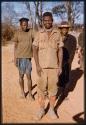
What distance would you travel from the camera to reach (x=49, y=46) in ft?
23.3

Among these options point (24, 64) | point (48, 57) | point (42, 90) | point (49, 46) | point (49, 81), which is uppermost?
point (49, 46)

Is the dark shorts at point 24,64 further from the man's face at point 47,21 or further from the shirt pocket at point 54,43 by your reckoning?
the man's face at point 47,21

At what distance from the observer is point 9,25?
27.9 m

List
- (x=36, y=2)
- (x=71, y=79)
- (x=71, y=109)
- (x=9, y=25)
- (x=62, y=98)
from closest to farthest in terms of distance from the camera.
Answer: (x=71, y=109) < (x=62, y=98) < (x=71, y=79) < (x=9, y=25) < (x=36, y=2)

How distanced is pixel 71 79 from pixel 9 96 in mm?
2348

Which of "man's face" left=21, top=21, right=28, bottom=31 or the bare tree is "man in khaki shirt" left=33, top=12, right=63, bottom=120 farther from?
the bare tree

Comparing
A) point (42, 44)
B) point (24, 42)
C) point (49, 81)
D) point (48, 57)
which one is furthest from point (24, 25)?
point (49, 81)

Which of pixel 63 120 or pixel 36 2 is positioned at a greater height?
pixel 36 2

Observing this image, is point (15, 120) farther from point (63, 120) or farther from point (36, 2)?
point (36, 2)

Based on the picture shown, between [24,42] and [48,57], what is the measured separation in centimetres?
152

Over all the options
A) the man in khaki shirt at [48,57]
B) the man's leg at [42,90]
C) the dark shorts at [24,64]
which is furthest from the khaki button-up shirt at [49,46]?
the dark shorts at [24,64]

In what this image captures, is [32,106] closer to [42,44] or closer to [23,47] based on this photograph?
[23,47]

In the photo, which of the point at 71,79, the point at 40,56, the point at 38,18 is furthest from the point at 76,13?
the point at 40,56

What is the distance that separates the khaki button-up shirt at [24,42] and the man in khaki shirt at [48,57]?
49.3 inches
